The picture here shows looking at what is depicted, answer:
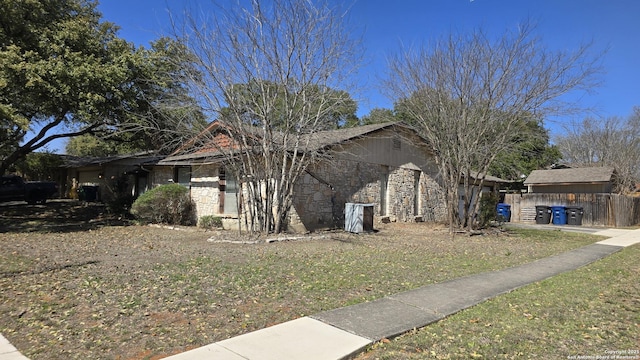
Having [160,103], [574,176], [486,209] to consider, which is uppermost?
[160,103]

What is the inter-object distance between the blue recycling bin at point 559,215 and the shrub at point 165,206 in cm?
2028

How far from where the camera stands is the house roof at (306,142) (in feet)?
42.1

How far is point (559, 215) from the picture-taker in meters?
22.9

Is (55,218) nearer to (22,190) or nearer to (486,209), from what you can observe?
(22,190)

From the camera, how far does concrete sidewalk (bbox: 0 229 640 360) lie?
12.8 feet

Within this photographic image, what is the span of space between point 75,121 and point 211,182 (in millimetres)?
6911

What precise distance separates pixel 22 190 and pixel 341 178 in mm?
17931

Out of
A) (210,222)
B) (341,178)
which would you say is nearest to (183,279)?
(210,222)

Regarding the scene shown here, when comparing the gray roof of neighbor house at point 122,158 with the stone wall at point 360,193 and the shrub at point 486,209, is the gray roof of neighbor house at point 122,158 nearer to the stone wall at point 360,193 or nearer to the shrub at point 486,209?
the stone wall at point 360,193

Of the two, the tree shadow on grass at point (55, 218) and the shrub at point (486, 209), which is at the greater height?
the shrub at point (486, 209)

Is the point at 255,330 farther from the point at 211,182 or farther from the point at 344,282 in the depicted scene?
the point at 211,182

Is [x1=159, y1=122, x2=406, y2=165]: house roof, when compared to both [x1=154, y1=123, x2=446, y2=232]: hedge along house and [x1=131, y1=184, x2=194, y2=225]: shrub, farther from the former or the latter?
[x1=131, y1=184, x2=194, y2=225]: shrub

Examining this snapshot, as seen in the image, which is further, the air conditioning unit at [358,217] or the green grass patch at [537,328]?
the air conditioning unit at [358,217]

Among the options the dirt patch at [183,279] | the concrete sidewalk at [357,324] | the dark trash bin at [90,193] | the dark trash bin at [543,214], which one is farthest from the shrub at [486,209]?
the dark trash bin at [90,193]
